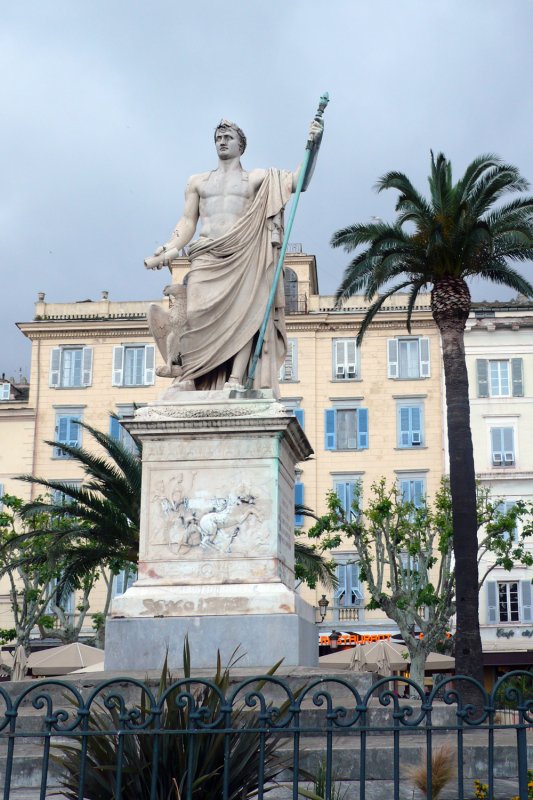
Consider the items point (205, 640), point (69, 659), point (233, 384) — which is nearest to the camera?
point (205, 640)

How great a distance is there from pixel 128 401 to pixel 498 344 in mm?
15613

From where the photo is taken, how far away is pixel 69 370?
49531 millimetres

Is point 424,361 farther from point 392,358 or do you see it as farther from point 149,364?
point 149,364

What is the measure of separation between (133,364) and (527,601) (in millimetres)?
18947

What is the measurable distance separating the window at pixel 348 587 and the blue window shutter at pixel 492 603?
491 cm

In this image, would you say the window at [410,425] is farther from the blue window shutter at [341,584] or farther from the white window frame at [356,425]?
the blue window shutter at [341,584]

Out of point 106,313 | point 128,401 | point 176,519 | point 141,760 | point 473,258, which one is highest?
point 106,313

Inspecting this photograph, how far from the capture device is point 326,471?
4703cm

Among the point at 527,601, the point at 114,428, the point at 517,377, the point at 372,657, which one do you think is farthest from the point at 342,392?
the point at 372,657

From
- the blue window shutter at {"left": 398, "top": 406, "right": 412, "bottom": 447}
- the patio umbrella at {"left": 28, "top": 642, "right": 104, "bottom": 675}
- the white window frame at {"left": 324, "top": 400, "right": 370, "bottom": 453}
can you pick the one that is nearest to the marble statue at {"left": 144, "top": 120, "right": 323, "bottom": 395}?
the patio umbrella at {"left": 28, "top": 642, "right": 104, "bottom": 675}

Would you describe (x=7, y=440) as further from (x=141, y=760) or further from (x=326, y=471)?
(x=141, y=760)

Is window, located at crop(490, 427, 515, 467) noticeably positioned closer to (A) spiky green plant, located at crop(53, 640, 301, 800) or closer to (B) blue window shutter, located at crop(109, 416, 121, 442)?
(B) blue window shutter, located at crop(109, 416, 121, 442)

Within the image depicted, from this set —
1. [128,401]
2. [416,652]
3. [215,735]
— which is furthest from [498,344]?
[215,735]

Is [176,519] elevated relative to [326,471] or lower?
lower
